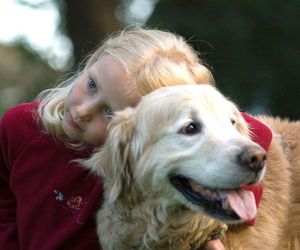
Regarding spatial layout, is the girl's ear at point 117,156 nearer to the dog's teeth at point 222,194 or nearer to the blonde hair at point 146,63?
the blonde hair at point 146,63

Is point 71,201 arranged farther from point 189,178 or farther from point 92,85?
point 189,178

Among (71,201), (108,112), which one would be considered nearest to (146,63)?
(108,112)

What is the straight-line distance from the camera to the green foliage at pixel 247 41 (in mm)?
8359

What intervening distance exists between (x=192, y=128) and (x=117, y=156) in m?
0.41

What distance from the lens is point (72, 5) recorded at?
9219 millimetres

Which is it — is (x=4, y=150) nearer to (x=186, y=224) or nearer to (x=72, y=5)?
(x=186, y=224)

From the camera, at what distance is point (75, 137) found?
404cm

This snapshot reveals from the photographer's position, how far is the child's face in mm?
3787

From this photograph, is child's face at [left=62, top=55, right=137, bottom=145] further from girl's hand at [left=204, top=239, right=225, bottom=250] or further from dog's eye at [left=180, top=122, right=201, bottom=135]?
girl's hand at [left=204, top=239, right=225, bottom=250]

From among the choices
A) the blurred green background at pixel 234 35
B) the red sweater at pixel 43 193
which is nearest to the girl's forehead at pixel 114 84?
the red sweater at pixel 43 193

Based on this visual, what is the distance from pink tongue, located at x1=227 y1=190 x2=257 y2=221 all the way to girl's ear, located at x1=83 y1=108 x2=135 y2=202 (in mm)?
547

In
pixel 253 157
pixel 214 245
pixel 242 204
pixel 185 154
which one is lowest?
pixel 214 245

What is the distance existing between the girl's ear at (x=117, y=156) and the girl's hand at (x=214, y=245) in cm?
46

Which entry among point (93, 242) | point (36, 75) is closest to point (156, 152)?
point (93, 242)
